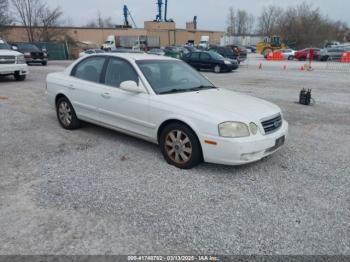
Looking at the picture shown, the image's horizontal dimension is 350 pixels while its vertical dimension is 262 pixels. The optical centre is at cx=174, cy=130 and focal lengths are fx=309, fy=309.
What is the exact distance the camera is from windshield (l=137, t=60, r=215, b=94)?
4718 millimetres

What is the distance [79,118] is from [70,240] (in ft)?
11.1

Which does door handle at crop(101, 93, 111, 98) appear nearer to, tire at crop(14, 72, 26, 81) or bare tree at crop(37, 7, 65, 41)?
tire at crop(14, 72, 26, 81)

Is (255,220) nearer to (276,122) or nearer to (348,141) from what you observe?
(276,122)

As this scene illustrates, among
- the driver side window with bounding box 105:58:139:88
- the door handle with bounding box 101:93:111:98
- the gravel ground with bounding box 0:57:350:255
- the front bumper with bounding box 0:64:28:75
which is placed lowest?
the gravel ground with bounding box 0:57:350:255

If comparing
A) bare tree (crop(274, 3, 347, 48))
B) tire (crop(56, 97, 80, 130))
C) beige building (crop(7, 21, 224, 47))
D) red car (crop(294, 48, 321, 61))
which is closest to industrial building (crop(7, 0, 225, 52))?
beige building (crop(7, 21, 224, 47))

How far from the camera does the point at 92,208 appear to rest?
332 centimetres

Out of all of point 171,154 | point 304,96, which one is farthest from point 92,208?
point 304,96

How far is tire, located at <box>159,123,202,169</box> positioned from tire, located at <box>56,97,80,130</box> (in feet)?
7.62

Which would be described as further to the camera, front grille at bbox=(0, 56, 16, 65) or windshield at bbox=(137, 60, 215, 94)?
front grille at bbox=(0, 56, 16, 65)

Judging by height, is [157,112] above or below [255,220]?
above

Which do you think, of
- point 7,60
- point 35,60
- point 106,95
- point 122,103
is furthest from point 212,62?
point 122,103

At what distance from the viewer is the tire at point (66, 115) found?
5.95 m

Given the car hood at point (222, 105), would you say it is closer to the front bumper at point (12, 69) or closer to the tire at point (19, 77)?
the front bumper at point (12, 69)

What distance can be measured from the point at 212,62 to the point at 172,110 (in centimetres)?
1719
